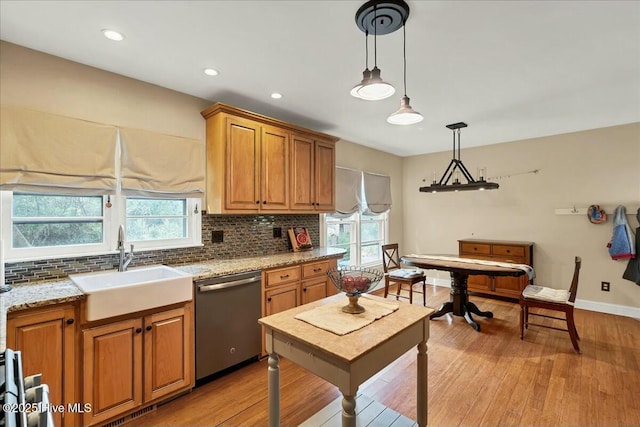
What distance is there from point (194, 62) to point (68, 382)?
2.23 metres

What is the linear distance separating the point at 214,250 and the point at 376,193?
9.80 feet

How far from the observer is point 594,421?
1982 mm

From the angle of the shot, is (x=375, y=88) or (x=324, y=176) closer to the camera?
(x=375, y=88)

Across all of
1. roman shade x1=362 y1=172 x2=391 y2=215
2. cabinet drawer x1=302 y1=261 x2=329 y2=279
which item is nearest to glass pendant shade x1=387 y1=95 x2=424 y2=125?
cabinet drawer x1=302 y1=261 x2=329 y2=279

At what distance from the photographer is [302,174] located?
3.41m

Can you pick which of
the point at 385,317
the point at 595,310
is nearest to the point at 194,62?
the point at 385,317

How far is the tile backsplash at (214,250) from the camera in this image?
2.08m

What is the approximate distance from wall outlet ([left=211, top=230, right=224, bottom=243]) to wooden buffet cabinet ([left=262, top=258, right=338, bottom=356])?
25.0 inches

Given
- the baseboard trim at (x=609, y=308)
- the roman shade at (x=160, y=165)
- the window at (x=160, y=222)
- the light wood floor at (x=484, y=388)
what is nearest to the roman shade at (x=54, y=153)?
the roman shade at (x=160, y=165)

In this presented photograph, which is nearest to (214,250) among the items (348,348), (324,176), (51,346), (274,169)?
(274,169)

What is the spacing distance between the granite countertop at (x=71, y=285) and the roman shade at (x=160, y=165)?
704 mm

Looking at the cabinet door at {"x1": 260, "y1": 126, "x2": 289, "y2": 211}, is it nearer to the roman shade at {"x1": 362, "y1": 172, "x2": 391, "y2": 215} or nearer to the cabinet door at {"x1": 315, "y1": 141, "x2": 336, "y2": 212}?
the cabinet door at {"x1": 315, "y1": 141, "x2": 336, "y2": 212}

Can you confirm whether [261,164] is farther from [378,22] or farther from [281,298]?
[378,22]

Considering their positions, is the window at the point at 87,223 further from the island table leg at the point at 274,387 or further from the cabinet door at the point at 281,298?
the island table leg at the point at 274,387
